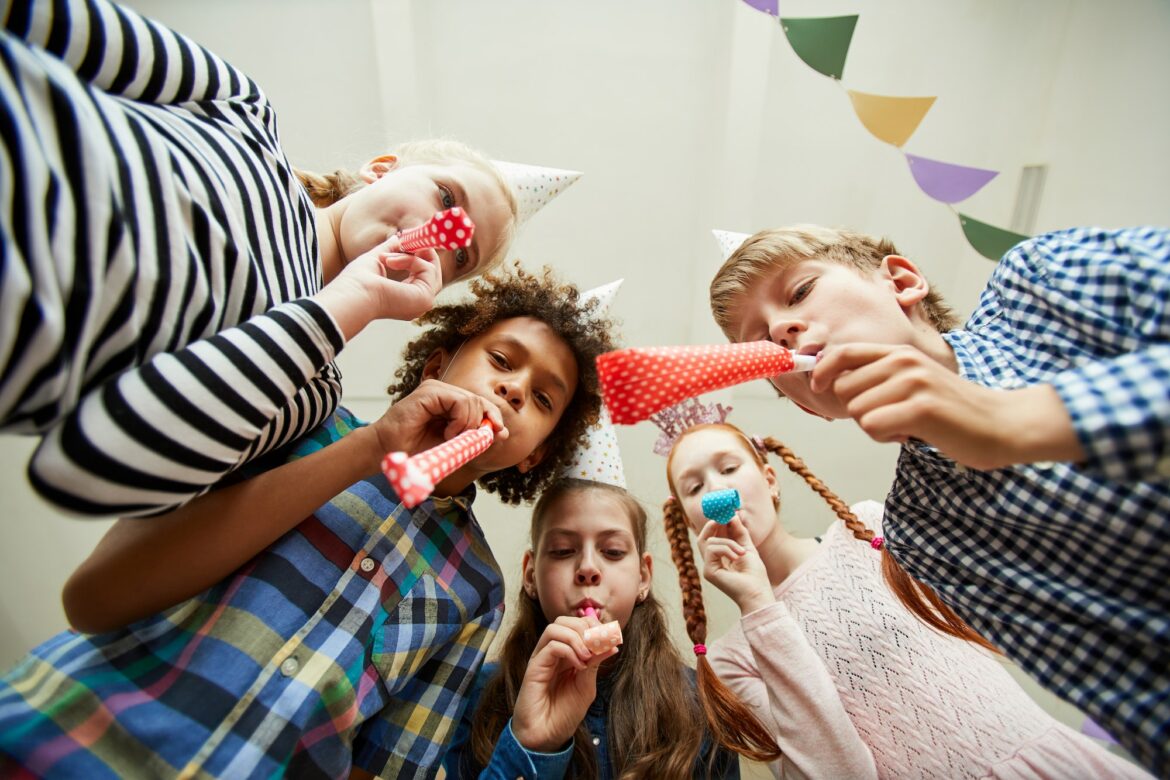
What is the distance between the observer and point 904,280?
104 cm

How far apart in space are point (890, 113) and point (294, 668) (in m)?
1.69

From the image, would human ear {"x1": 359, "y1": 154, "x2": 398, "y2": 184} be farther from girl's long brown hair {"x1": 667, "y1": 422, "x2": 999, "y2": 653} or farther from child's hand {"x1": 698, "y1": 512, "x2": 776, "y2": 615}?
girl's long brown hair {"x1": 667, "y1": 422, "x2": 999, "y2": 653}

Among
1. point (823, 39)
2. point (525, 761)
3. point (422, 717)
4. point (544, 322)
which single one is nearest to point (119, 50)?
point (544, 322)

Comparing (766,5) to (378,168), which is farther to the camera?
(766,5)

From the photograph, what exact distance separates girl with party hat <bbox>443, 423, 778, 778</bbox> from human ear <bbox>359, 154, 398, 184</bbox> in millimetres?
751

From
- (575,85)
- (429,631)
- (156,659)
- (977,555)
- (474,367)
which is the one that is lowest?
(429,631)

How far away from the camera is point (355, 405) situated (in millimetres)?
2162

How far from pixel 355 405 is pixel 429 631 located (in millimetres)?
1343

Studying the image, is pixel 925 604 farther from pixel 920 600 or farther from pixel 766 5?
pixel 766 5

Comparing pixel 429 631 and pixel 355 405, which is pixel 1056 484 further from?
pixel 355 405

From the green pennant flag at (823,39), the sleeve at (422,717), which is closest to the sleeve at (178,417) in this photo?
the sleeve at (422,717)

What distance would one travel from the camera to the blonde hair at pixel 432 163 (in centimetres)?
116

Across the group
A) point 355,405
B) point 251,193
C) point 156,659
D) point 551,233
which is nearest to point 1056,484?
point 251,193

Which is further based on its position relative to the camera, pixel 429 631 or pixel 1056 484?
pixel 429 631
